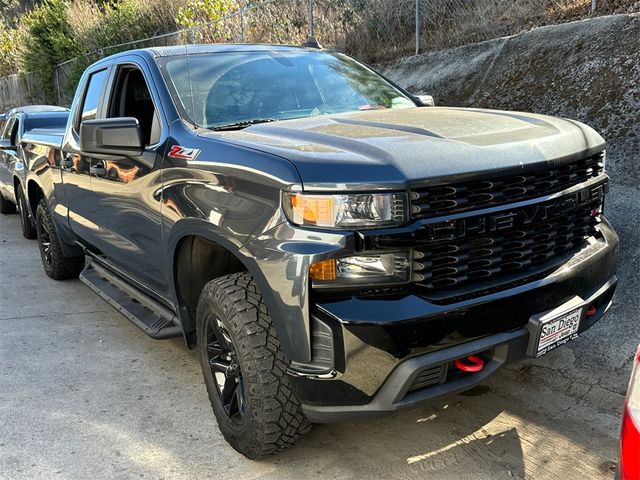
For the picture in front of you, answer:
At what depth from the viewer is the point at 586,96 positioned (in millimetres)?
6051

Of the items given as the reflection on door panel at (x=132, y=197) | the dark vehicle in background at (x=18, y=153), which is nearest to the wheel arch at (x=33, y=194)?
the dark vehicle in background at (x=18, y=153)

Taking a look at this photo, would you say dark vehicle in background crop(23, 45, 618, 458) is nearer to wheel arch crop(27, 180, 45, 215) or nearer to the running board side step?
the running board side step

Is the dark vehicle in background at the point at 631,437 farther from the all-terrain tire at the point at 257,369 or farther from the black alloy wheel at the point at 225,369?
the black alloy wheel at the point at 225,369

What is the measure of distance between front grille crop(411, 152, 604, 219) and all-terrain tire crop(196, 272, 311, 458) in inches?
32.9

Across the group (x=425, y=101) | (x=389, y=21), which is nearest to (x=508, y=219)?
(x=425, y=101)

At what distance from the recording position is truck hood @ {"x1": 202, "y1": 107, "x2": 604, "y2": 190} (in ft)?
8.05

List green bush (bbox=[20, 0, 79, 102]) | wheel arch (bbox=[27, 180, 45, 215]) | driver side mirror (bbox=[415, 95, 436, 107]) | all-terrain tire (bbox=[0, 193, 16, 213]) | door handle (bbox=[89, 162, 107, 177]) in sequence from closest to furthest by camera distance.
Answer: door handle (bbox=[89, 162, 107, 177]), driver side mirror (bbox=[415, 95, 436, 107]), wheel arch (bbox=[27, 180, 45, 215]), all-terrain tire (bbox=[0, 193, 16, 213]), green bush (bbox=[20, 0, 79, 102])

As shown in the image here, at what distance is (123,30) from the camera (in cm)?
1983

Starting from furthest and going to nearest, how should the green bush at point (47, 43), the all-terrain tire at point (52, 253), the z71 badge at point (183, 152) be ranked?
the green bush at point (47, 43) < the all-terrain tire at point (52, 253) < the z71 badge at point (183, 152)

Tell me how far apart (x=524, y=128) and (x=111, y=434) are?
8.46ft

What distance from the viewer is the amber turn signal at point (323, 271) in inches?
95.3

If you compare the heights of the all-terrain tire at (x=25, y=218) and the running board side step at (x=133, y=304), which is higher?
the running board side step at (x=133, y=304)

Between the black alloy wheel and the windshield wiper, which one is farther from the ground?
the windshield wiper

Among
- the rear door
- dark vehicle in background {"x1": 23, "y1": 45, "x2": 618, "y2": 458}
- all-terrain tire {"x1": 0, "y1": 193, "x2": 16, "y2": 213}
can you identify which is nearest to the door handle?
the rear door
